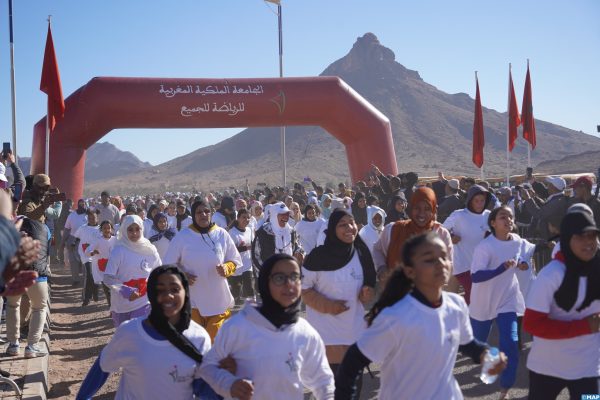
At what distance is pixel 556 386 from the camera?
4.10 m

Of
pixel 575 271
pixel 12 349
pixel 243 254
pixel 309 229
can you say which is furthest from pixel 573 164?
pixel 575 271

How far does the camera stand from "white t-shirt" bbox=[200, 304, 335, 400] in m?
3.26

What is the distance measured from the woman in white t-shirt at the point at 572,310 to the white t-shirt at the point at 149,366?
197 centimetres

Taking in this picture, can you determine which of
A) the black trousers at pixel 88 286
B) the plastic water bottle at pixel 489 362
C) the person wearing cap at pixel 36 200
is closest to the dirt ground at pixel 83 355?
the black trousers at pixel 88 286

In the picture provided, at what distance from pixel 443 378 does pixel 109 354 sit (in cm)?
166

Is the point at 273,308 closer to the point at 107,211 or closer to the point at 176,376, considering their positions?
the point at 176,376

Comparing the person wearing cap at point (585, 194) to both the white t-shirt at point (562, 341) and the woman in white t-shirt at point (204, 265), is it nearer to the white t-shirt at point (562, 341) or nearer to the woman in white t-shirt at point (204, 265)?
the woman in white t-shirt at point (204, 265)

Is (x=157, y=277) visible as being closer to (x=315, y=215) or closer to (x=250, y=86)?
(x=315, y=215)

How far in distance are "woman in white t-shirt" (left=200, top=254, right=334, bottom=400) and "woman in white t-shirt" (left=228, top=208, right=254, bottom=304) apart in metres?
7.24

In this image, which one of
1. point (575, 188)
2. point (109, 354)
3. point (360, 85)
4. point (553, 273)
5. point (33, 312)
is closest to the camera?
point (109, 354)

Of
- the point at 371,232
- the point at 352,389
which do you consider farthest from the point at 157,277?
the point at 371,232

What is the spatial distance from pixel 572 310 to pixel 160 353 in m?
2.30

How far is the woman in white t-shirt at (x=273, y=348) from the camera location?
128 inches

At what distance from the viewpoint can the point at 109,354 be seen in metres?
3.54
